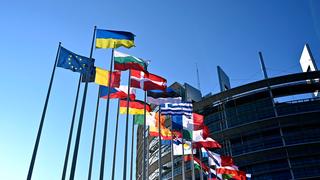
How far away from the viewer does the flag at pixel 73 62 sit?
2020 centimetres

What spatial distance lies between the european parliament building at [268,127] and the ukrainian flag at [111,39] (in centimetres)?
3482

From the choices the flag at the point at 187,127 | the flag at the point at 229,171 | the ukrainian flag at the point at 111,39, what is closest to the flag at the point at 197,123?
the flag at the point at 187,127

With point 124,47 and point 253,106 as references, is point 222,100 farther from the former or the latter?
point 124,47

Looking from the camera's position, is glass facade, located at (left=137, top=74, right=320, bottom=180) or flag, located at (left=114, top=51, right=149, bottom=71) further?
glass facade, located at (left=137, top=74, right=320, bottom=180)

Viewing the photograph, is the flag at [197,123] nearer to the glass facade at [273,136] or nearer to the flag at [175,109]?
the flag at [175,109]

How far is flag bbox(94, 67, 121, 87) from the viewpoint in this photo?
2183cm

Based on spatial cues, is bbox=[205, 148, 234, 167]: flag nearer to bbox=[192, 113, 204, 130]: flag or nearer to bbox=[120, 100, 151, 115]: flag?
bbox=[192, 113, 204, 130]: flag

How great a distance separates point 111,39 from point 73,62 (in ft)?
10.1

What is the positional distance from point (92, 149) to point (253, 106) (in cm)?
4001

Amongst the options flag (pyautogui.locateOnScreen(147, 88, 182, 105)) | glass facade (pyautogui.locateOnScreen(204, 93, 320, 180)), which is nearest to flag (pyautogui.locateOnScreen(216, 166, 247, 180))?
flag (pyautogui.locateOnScreen(147, 88, 182, 105))

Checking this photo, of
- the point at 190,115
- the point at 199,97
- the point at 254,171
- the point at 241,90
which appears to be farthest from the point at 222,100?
the point at 190,115

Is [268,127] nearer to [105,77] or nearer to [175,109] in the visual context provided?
[175,109]

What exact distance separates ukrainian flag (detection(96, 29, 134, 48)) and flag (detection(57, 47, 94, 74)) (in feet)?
5.27

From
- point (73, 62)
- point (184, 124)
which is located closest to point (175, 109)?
point (184, 124)
